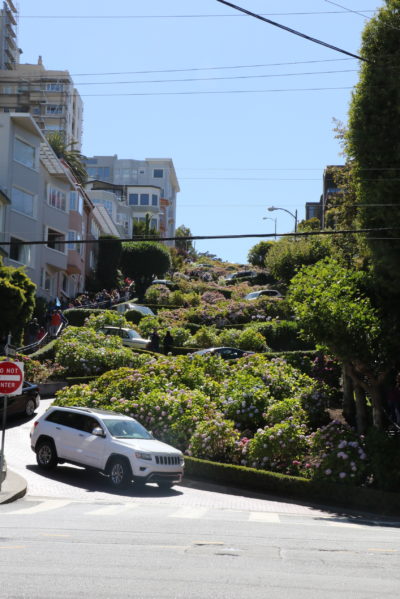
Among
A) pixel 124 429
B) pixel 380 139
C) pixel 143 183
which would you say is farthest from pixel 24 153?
pixel 143 183

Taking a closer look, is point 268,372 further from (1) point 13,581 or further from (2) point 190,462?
(1) point 13,581

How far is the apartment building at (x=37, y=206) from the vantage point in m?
44.7

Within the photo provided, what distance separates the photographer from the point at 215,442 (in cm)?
2162

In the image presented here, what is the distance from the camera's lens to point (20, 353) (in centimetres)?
3591

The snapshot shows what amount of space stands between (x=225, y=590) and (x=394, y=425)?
1522 centimetres

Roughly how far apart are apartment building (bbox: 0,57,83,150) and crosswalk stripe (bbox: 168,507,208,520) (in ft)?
308

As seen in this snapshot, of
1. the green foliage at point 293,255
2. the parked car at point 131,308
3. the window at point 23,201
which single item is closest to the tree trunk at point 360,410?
the window at point 23,201

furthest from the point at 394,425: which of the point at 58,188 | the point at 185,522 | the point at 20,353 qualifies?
the point at 58,188

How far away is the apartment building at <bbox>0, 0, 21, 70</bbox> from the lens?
368 feet

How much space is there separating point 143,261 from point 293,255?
2091cm

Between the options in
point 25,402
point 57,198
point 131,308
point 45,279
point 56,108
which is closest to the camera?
point 25,402

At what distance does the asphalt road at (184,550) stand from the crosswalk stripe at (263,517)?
1.0 inches

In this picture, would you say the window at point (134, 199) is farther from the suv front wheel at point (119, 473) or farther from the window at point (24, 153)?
the suv front wheel at point (119, 473)

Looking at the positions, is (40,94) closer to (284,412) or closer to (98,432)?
(284,412)
